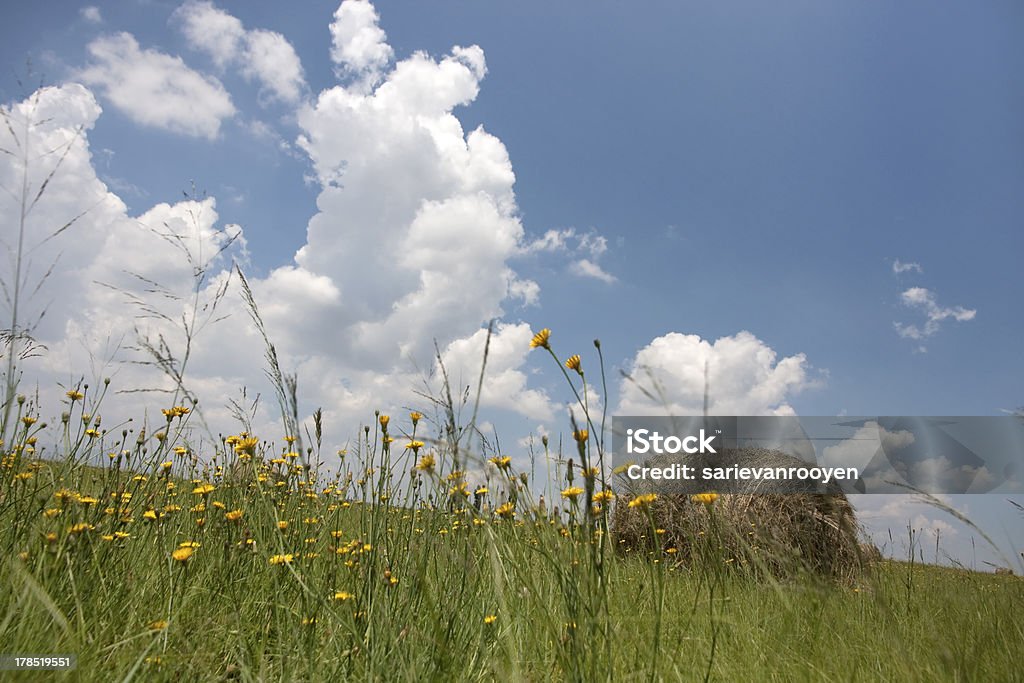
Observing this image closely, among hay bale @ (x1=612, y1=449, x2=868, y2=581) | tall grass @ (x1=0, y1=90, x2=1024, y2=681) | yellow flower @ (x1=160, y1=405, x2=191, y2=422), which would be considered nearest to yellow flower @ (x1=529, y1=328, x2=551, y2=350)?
tall grass @ (x1=0, y1=90, x2=1024, y2=681)

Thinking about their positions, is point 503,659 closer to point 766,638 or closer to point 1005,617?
point 766,638

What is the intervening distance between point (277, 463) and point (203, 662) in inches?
42.0

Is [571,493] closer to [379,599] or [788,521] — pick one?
[379,599]

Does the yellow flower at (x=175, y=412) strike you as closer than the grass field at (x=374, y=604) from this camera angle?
No

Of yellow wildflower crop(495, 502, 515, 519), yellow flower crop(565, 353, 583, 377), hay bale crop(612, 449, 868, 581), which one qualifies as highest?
yellow flower crop(565, 353, 583, 377)

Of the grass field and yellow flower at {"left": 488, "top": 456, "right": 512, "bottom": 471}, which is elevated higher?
yellow flower at {"left": 488, "top": 456, "right": 512, "bottom": 471}

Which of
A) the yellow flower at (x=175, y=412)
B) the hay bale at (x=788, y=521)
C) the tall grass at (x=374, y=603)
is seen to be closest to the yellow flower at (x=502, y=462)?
the tall grass at (x=374, y=603)

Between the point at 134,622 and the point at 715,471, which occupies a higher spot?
the point at 715,471

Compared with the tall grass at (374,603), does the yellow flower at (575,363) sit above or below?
above

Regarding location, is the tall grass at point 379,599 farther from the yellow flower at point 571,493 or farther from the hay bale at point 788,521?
the hay bale at point 788,521

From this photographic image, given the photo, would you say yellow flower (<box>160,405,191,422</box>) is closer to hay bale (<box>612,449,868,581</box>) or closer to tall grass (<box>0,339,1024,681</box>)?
tall grass (<box>0,339,1024,681</box>)

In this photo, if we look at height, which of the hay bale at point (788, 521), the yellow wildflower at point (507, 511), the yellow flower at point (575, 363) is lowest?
the hay bale at point (788, 521)

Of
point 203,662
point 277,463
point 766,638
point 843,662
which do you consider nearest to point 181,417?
point 277,463

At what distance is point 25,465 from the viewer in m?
4.17
